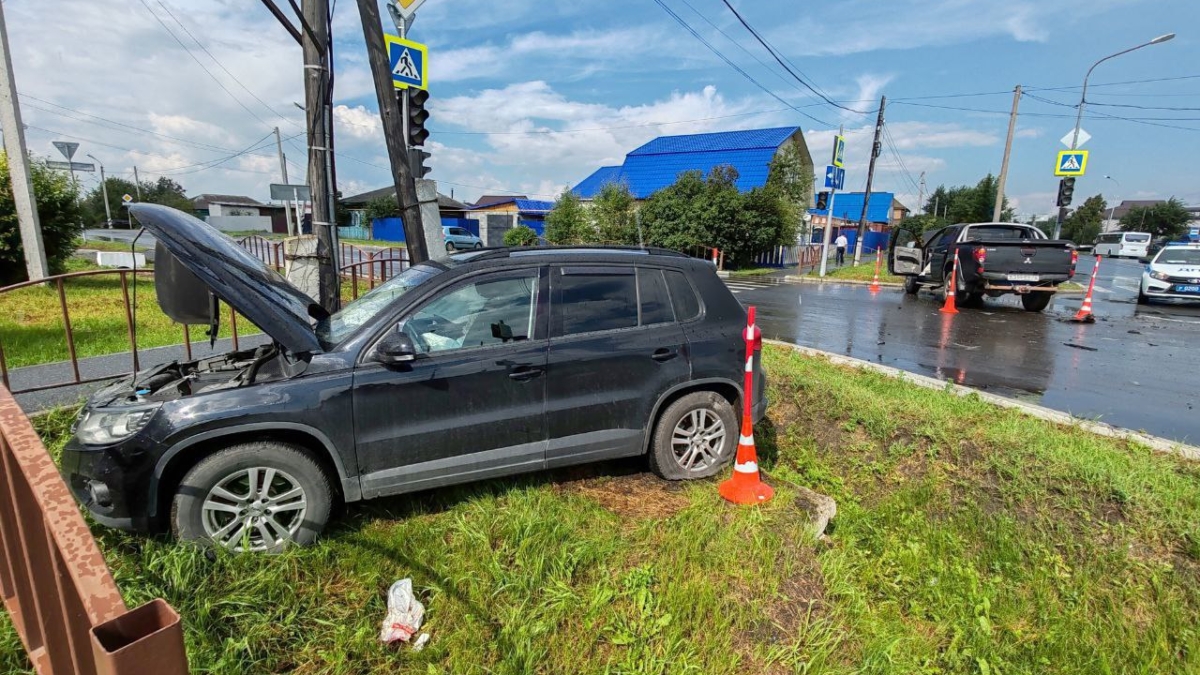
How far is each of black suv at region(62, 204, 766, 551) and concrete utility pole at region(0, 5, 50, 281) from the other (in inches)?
402

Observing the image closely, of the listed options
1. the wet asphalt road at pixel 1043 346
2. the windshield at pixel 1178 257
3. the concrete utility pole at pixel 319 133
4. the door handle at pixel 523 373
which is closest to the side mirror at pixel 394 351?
the door handle at pixel 523 373

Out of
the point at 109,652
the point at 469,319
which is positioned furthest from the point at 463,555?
the point at 109,652

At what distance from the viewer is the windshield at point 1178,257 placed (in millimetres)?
13461

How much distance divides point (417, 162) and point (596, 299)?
4.50 meters

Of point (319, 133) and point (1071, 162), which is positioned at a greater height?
point (1071, 162)

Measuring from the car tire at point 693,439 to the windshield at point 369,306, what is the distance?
6.04 feet

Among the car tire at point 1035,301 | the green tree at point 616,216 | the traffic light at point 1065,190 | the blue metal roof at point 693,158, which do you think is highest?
the blue metal roof at point 693,158

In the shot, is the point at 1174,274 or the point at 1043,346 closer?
the point at 1043,346

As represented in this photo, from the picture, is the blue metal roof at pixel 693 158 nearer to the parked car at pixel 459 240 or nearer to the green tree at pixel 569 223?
the green tree at pixel 569 223

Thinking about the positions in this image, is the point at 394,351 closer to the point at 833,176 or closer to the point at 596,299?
the point at 596,299

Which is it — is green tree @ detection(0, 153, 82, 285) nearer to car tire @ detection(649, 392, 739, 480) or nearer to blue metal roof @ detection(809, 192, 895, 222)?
car tire @ detection(649, 392, 739, 480)

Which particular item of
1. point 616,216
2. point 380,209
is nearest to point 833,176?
point 616,216

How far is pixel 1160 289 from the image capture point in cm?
1370

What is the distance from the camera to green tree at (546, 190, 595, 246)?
26.3 metres
